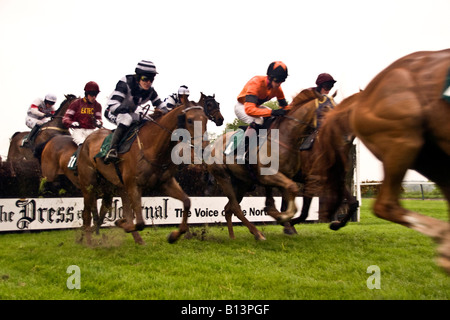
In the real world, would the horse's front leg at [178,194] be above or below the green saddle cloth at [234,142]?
below

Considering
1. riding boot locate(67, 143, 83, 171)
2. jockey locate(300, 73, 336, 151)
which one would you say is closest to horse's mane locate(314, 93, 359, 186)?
jockey locate(300, 73, 336, 151)

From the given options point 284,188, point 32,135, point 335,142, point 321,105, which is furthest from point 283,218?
point 32,135

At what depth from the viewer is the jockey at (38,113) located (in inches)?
387

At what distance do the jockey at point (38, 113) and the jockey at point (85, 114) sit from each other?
156cm

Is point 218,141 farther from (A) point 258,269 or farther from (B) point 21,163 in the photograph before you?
(B) point 21,163

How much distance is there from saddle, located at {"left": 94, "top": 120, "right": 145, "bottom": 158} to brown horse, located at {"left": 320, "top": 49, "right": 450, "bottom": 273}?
4226 mm

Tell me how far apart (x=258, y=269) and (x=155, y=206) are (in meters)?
6.16

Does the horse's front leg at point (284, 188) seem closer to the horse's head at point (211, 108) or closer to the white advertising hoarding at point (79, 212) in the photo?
the horse's head at point (211, 108)

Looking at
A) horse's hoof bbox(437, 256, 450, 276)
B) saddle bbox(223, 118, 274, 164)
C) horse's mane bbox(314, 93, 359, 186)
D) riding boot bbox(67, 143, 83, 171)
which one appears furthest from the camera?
riding boot bbox(67, 143, 83, 171)

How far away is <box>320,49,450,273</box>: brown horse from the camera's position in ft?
9.65

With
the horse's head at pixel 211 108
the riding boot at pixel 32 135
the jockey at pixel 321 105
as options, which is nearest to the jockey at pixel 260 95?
the horse's head at pixel 211 108
